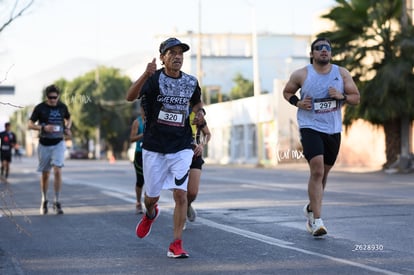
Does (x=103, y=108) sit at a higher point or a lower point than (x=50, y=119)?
higher

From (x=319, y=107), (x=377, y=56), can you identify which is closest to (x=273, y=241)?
(x=319, y=107)

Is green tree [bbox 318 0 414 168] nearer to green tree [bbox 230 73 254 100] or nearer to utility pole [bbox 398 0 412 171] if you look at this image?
utility pole [bbox 398 0 412 171]

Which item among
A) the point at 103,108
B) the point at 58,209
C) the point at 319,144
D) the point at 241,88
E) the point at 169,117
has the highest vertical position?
the point at 241,88

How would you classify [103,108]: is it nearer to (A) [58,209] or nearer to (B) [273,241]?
(A) [58,209]

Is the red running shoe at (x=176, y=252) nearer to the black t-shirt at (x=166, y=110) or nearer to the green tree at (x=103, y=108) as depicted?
the black t-shirt at (x=166, y=110)

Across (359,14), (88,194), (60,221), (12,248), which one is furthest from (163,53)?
(359,14)

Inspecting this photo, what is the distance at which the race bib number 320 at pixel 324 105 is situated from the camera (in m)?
9.41

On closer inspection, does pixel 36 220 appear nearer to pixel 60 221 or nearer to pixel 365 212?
pixel 60 221

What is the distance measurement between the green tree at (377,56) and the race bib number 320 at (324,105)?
1842 cm

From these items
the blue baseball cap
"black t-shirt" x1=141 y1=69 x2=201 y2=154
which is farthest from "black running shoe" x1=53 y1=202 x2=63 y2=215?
the blue baseball cap

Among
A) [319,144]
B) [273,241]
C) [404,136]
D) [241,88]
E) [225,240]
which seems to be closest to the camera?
[273,241]

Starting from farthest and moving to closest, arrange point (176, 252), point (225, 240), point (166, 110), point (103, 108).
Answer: point (103, 108) < point (225, 240) < point (166, 110) < point (176, 252)

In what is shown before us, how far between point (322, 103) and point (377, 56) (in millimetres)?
19787

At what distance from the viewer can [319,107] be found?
941 cm
